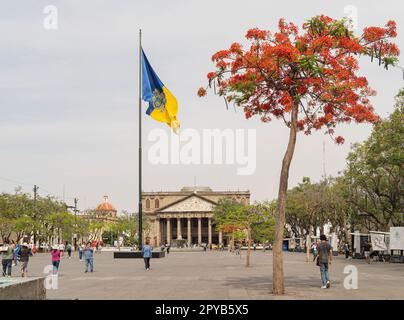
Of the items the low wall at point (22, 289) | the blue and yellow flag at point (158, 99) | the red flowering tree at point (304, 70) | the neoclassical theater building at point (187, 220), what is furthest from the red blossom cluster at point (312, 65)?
the neoclassical theater building at point (187, 220)

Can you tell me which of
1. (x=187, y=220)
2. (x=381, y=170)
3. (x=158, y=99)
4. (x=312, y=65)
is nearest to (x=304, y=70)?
(x=312, y=65)

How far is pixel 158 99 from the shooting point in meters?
38.3

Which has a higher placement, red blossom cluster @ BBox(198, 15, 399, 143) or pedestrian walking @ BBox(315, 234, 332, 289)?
red blossom cluster @ BBox(198, 15, 399, 143)

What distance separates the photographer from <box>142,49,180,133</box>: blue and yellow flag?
37281 millimetres

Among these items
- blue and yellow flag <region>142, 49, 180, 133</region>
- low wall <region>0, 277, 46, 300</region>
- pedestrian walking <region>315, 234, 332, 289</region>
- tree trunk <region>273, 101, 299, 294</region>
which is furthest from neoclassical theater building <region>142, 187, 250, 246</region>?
low wall <region>0, 277, 46, 300</region>

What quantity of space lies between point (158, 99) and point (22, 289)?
85.6 feet

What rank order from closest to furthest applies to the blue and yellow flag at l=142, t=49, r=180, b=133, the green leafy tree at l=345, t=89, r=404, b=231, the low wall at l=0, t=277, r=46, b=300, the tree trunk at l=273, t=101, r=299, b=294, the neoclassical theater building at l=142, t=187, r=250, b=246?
the low wall at l=0, t=277, r=46, b=300
the tree trunk at l=273, t=101, r=299, b=294
the blue and yellow flag at l=142, t=49, r=180, b=133
the green leafy tree at l=345, t=89, r=404, b=231
the neoclassical theater building at l=142, t=187, r=250, b=246

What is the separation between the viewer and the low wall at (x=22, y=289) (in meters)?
11.9

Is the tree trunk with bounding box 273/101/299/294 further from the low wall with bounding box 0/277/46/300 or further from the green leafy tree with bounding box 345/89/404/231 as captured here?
the green leafy tree with bounding box 345/89/404/231

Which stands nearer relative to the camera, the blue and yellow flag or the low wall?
→ the low wall

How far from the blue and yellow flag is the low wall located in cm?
2265

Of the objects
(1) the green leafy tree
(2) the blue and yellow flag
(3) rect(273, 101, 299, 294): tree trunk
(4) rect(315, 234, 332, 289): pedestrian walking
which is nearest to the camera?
(3) rect(273, 101, 299, 294): tree trunk

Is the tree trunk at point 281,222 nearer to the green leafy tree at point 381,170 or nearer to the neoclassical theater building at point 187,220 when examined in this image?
the green leafy tree at point 381,170
